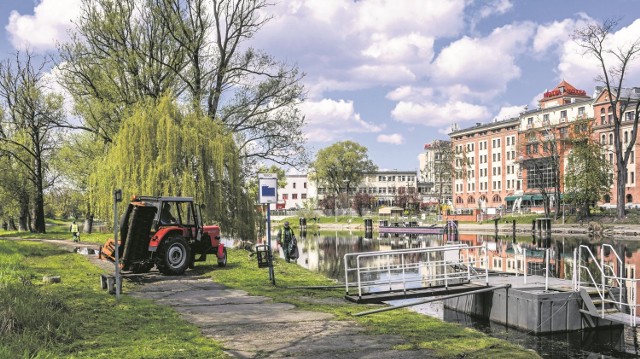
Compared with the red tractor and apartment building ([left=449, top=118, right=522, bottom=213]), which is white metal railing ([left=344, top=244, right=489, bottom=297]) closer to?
the red tractor

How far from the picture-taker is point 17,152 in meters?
52.8

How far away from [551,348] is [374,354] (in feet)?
18.6

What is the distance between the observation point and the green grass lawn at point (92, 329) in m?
8.42

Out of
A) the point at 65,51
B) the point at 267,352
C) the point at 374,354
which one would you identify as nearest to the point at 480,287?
the point at 374,354

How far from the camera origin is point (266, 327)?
10938 mm

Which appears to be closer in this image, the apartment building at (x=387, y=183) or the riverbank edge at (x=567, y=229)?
the riverbank edge at (x=567, y=229)

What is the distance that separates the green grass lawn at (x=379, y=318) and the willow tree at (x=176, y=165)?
285 inches

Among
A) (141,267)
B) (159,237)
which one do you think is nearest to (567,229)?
(141,267)

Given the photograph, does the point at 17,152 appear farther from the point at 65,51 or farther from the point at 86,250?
the point at 86,250

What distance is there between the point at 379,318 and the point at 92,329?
19.1ft

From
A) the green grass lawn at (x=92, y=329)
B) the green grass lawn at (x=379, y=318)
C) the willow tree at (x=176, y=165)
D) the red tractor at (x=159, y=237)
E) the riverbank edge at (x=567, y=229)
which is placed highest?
the willow tree at (x=176, y=165)

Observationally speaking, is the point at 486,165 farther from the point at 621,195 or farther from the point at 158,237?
the point at 158,237

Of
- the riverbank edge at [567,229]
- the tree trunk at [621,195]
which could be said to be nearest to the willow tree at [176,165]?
Answer: the riverbank edge at [567,229]

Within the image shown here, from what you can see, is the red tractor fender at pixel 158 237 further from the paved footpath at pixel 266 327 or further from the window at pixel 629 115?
the window at pixel 629 115
